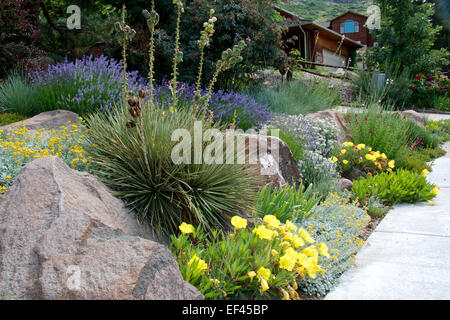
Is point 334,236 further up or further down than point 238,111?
further down

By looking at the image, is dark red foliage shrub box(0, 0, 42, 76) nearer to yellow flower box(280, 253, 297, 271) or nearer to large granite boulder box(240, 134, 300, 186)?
large granite boulder box(240, 134, 300, 186)

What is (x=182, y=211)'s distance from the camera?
305cm

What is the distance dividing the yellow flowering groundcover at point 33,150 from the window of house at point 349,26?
1725 inches

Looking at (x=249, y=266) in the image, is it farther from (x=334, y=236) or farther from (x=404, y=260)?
(x=404, y=260)

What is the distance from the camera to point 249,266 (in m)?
2.42

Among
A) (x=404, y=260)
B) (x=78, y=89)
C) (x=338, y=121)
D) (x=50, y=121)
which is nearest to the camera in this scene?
(x=404, y=260)

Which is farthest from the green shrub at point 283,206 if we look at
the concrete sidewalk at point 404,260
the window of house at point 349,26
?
the window of house at point 349,26

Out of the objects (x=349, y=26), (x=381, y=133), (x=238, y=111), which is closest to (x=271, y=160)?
(x=238, y=111)

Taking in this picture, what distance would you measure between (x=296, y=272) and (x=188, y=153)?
122cm

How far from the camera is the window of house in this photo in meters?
42.7

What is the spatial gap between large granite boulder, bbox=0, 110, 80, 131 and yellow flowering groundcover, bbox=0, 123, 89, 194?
0.39m

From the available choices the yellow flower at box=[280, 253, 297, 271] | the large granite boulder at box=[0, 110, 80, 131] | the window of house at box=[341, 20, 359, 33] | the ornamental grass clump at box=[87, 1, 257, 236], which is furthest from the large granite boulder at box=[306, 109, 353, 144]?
the window of house at box=[341, 20, 359, 33]

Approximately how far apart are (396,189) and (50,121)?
4.61 metres
